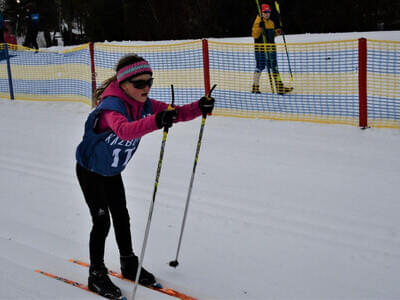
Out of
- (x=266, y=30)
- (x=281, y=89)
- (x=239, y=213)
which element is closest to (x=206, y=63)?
(x=266, y=30)

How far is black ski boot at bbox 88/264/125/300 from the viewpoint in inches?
139

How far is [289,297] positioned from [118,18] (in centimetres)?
3077

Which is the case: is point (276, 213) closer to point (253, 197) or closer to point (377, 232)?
point (253, 197)

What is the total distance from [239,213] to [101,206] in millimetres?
2001

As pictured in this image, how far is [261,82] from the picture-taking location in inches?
423

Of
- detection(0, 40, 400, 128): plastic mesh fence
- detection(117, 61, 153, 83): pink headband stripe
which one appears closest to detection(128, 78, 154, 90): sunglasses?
detection(117, 61, 153, 83): pink headband stripe

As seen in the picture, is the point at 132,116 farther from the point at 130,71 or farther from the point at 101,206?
the point at 101,206

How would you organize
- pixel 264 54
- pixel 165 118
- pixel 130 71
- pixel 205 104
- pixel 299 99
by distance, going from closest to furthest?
1. pixel 165 118
2. pixel 130 71
3. pixel 205 104
4. pixel 299 99
5. pixel 264 54

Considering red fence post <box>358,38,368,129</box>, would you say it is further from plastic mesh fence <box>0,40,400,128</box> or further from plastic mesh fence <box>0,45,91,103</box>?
plastic mesh fence <box>0,45,91,103</box>

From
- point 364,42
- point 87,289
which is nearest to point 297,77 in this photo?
point 364,42

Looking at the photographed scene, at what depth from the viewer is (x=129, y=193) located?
5.89 m

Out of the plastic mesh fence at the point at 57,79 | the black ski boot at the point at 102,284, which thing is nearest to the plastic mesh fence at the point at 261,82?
the plastic mesh fence at the point at 57,79

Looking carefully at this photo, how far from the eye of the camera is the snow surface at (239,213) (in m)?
3.84

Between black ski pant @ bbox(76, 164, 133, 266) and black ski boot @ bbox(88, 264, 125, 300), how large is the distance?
0.06 meters
